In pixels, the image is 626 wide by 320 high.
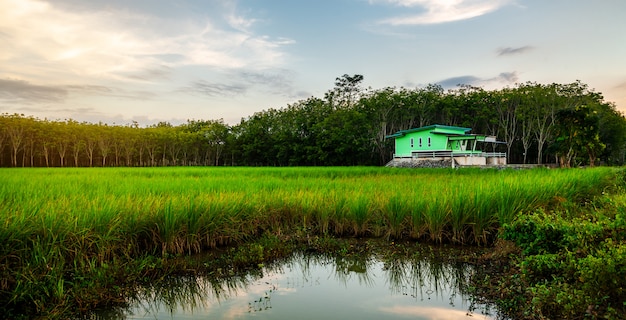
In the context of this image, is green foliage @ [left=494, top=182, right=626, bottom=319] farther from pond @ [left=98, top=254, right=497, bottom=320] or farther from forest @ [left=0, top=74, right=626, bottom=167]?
forest @ [left=0, top=74, right=626, bottom=167]

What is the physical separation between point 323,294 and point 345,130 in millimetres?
39442

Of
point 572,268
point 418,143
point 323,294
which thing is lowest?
point 323,294

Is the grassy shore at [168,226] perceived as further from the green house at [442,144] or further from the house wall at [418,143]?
the house wall at [418,143]

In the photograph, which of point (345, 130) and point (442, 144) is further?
point (345, 130)

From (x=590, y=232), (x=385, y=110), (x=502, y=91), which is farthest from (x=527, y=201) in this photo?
(x=502, y=91)

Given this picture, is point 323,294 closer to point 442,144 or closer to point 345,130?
point 442,144

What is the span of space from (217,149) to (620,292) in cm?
5560

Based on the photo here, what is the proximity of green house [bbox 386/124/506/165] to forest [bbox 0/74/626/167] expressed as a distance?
23.1 ft

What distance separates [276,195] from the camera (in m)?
8.68

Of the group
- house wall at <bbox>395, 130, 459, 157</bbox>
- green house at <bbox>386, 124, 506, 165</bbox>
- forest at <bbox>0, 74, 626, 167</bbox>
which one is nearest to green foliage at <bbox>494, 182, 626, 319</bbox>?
green house at <bbox>386, 124, 506, 165</bbox>

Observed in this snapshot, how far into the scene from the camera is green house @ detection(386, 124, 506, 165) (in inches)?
1342

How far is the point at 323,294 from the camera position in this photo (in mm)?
4535

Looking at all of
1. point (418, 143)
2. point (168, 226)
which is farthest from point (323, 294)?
point (418, 143)

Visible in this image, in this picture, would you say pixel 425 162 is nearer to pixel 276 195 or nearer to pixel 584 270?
pixel 276 195
